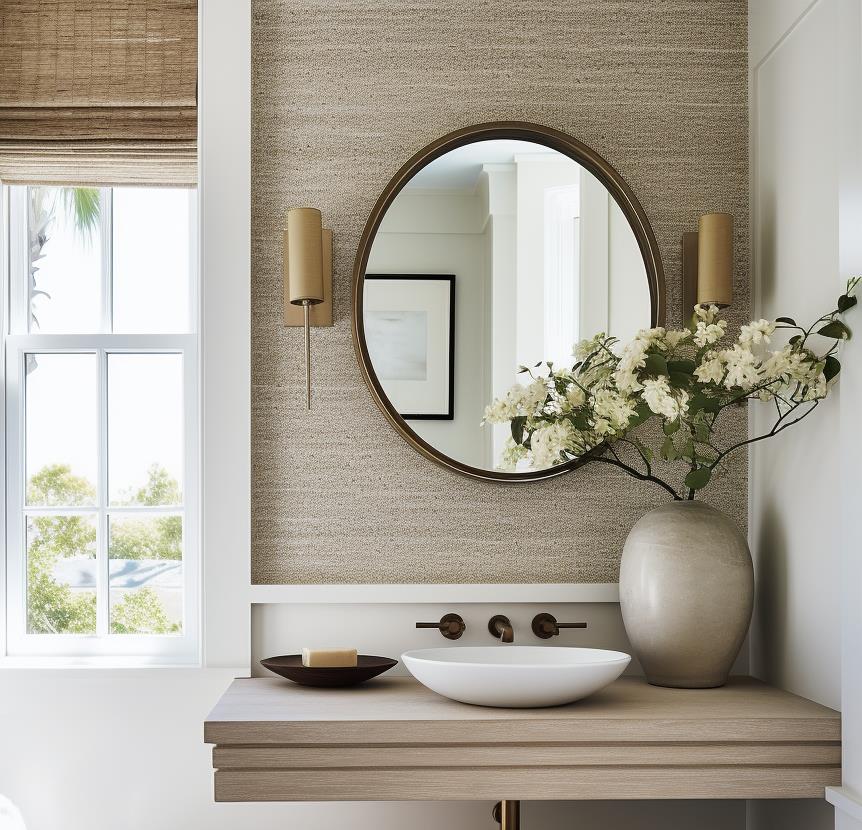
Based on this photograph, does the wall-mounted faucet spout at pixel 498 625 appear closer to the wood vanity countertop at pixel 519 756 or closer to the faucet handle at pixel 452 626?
the faucet handle at pixel 452 626

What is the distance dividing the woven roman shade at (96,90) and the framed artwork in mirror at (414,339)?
58 centimetres

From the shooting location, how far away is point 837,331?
1.66m

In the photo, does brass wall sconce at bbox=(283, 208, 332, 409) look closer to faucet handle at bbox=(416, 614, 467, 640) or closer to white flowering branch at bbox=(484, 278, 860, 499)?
white flowering branch at bbox=(484, 278, 860, 499)

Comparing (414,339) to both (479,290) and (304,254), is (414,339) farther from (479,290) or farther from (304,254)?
(304,254)

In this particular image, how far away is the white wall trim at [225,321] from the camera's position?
2.12m

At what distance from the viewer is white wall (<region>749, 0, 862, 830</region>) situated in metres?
1.75

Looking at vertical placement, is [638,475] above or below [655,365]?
below

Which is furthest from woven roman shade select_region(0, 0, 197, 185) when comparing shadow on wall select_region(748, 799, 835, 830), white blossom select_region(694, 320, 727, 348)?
shadow on wall select_region(748, 799, 835, 830)

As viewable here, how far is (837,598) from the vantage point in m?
1.73

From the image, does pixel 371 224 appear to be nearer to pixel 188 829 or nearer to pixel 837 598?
pixel 837 598

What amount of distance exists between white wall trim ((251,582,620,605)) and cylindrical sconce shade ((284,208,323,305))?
66 cm

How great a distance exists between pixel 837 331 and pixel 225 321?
130 centimetres

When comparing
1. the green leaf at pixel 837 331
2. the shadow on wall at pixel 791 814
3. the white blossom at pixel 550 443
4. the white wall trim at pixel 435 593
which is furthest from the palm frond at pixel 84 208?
the shadow on wall at pixel 791 814

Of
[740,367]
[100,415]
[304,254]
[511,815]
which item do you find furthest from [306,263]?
[511,815]
